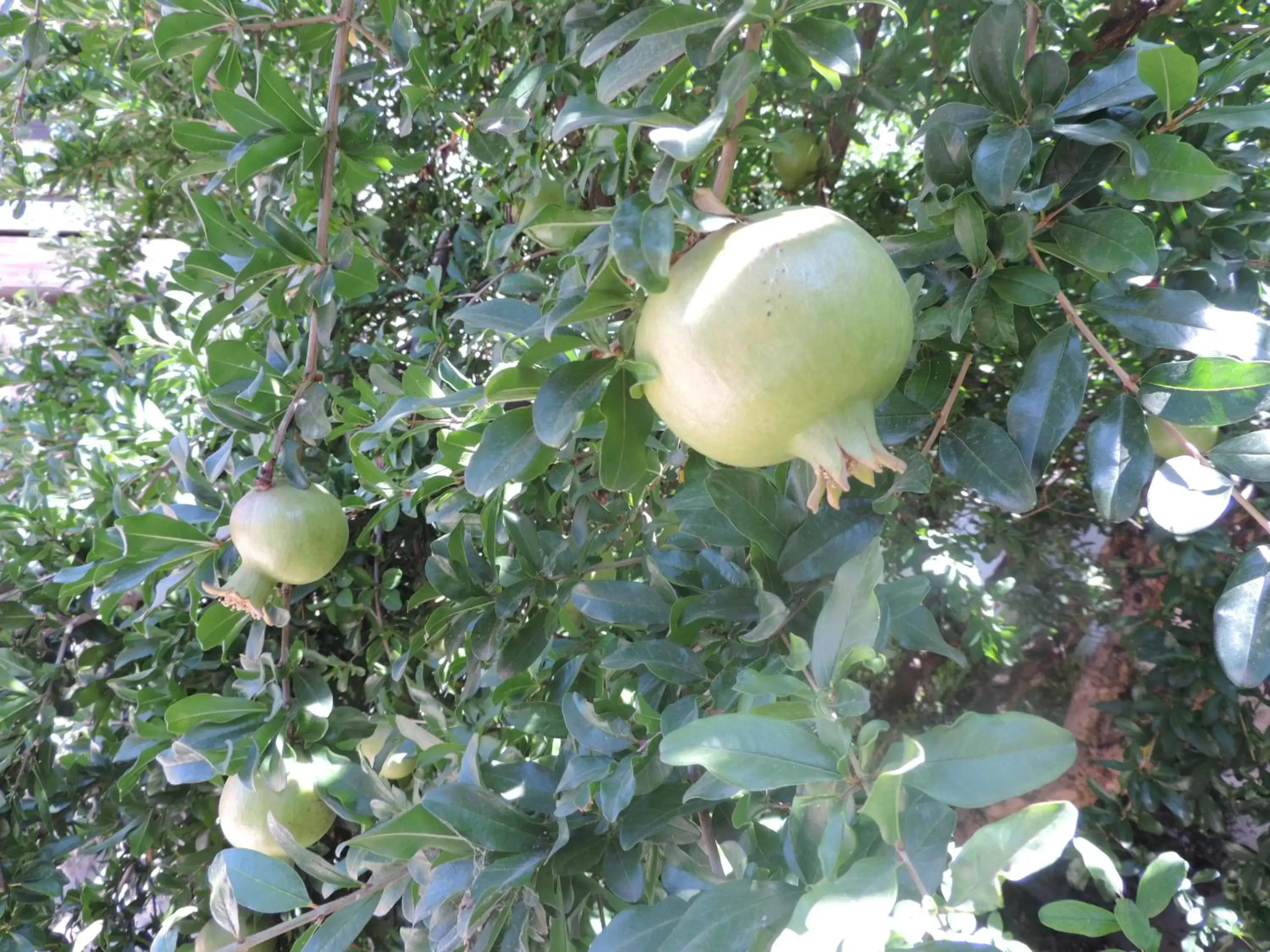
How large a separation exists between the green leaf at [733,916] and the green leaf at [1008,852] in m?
0.11

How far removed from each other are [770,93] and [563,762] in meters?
1.23

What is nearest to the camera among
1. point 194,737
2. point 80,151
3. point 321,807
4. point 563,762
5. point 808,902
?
point 808,902

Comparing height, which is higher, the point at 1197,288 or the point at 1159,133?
the point at 1159,133

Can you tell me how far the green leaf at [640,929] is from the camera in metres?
0.52

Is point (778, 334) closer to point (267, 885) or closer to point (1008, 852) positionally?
point (1008, 852)

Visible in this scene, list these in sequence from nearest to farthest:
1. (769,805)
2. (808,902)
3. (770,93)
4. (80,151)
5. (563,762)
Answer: (808,902) < (769,805) < (563,762) < (770,93) < (80,151)

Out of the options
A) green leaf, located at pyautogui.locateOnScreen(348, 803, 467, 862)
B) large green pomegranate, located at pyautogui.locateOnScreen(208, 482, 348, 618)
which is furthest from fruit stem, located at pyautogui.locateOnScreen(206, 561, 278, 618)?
green leaf, located at pyautogui.locateOnScreen(348, 803, 467, 862)

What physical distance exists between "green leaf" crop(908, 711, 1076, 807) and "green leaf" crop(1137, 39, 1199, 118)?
1.48 feet

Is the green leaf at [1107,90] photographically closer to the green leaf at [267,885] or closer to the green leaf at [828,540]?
the green leaf at [828,540]

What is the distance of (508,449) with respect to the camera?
60 centimetres

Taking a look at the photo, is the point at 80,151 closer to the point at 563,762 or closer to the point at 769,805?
the point at 563,762

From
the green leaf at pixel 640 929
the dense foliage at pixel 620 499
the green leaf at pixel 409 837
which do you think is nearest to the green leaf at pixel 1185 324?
the dense foliage at pixel 620 499

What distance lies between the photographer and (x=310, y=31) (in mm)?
1061

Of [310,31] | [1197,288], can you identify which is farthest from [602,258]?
[310,31]
